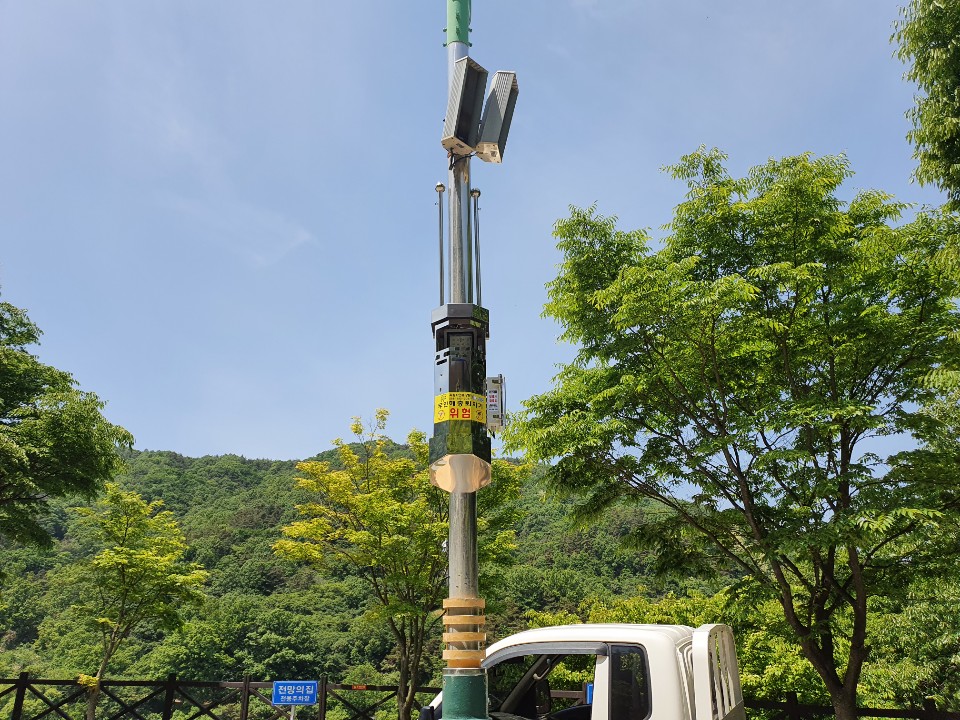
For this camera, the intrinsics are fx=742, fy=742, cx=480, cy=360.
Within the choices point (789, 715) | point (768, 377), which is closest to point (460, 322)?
point (768, 377)

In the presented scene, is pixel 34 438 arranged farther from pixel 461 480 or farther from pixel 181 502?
pixel 181 502

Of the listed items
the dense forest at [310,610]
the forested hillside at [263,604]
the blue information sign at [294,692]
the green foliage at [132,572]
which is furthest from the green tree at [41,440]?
the forested hillside at [263,604]

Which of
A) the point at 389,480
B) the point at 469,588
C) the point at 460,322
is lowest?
the point at 469,588

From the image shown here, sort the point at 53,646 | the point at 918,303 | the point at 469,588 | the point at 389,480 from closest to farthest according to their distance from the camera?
the point at 469,588
the point at 918,303
the point at 389,480
the point at 53,646

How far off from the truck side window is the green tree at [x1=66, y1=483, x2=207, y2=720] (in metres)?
19.2

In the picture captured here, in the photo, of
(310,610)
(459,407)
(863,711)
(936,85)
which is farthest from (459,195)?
(310,610)

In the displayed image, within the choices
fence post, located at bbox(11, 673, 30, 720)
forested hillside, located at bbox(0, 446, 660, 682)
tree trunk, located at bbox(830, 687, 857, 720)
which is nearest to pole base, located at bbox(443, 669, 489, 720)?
tree trunk, located at bbox(830, 687, 857, 720)

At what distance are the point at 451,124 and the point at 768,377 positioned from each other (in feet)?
31.4

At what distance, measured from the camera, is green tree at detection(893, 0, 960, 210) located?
418 inches

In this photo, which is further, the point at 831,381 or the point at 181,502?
the point at 181,502

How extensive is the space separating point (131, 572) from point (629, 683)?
19.9 metres

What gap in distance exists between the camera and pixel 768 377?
45.6ft

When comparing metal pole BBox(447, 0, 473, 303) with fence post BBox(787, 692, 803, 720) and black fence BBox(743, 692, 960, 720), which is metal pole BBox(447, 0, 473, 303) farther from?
fence post BBox(787, 692, 803, 720)

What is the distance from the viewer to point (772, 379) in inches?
547
